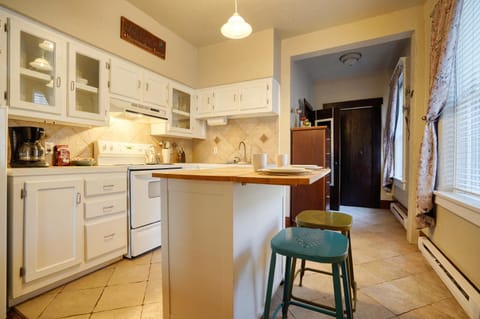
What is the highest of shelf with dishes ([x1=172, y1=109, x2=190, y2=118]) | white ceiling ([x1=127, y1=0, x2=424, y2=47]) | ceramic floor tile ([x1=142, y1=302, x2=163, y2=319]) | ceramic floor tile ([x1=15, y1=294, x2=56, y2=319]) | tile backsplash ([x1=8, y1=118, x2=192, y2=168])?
white ceiling ([x1=127, y1=0, x2=424, y2=47])

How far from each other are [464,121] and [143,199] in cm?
290

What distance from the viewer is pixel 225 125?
372cm

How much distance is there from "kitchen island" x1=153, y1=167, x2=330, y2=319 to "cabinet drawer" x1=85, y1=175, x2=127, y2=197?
1.02 m

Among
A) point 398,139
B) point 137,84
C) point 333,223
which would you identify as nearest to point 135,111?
point 137,84

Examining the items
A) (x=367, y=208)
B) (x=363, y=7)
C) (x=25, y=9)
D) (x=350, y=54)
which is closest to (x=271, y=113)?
(x=363, y=7)

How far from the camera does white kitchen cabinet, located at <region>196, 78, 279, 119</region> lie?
10.2ft

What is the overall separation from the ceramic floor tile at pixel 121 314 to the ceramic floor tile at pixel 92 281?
0.38m

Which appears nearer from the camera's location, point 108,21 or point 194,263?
point 194,263

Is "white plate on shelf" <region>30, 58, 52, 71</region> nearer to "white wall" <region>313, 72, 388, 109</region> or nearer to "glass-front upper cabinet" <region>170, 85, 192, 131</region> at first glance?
"glass-front upper cabinet" <region>170, 85, 192, 131</region>

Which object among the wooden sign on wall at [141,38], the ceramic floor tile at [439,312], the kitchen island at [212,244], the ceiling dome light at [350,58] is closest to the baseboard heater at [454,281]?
the ceramic floor tile at [439,312]

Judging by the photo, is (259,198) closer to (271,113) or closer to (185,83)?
(271,113)

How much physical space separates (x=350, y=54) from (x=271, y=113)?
1840 mm

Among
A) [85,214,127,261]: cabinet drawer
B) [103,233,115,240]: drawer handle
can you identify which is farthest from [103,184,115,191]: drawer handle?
[103,233,115,240]: drawer handle

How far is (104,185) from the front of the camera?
6.60 feet
